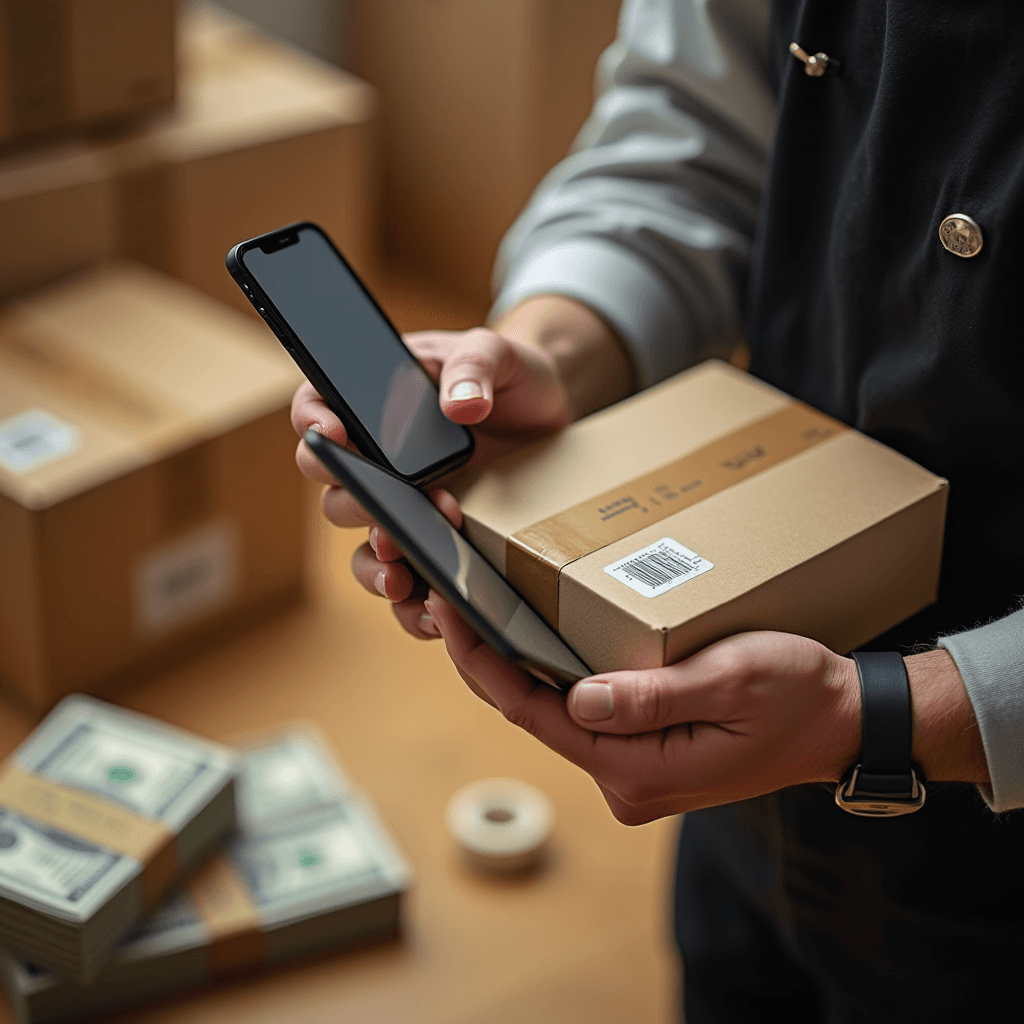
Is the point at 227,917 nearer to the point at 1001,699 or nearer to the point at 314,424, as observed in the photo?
the point at 314,424

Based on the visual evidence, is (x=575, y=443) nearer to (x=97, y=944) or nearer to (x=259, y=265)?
(x=259, y=265)

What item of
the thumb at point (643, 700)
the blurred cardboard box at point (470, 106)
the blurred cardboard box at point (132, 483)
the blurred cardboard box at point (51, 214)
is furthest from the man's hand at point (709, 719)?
the blurred cardboard box at point (470, 106)

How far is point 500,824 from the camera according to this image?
113 centimetres

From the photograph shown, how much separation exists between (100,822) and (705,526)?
566 mm

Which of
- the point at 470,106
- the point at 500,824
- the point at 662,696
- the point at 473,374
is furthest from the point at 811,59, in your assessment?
the point at 470,106

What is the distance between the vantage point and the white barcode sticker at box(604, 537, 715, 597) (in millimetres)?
602

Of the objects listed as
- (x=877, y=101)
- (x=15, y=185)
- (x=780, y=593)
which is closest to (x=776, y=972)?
(x=780, y=593)

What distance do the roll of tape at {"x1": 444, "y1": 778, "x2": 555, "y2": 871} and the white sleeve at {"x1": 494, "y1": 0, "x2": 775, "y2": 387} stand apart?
0.47 meters

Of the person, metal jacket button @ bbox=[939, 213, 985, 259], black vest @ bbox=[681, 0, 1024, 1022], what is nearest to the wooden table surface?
the person

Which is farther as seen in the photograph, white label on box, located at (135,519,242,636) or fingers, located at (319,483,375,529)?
white label on box, located at (135,519,242,636)

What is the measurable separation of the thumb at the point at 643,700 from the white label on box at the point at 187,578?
0.75 metres

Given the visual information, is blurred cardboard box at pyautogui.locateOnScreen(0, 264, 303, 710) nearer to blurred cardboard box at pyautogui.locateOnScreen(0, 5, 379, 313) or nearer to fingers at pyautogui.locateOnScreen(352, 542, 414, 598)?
blurred cardboard box at pyautogui.locateOnScreen(0, 5, 379, 313)

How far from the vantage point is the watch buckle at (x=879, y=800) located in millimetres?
602

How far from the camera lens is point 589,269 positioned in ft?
2.69
